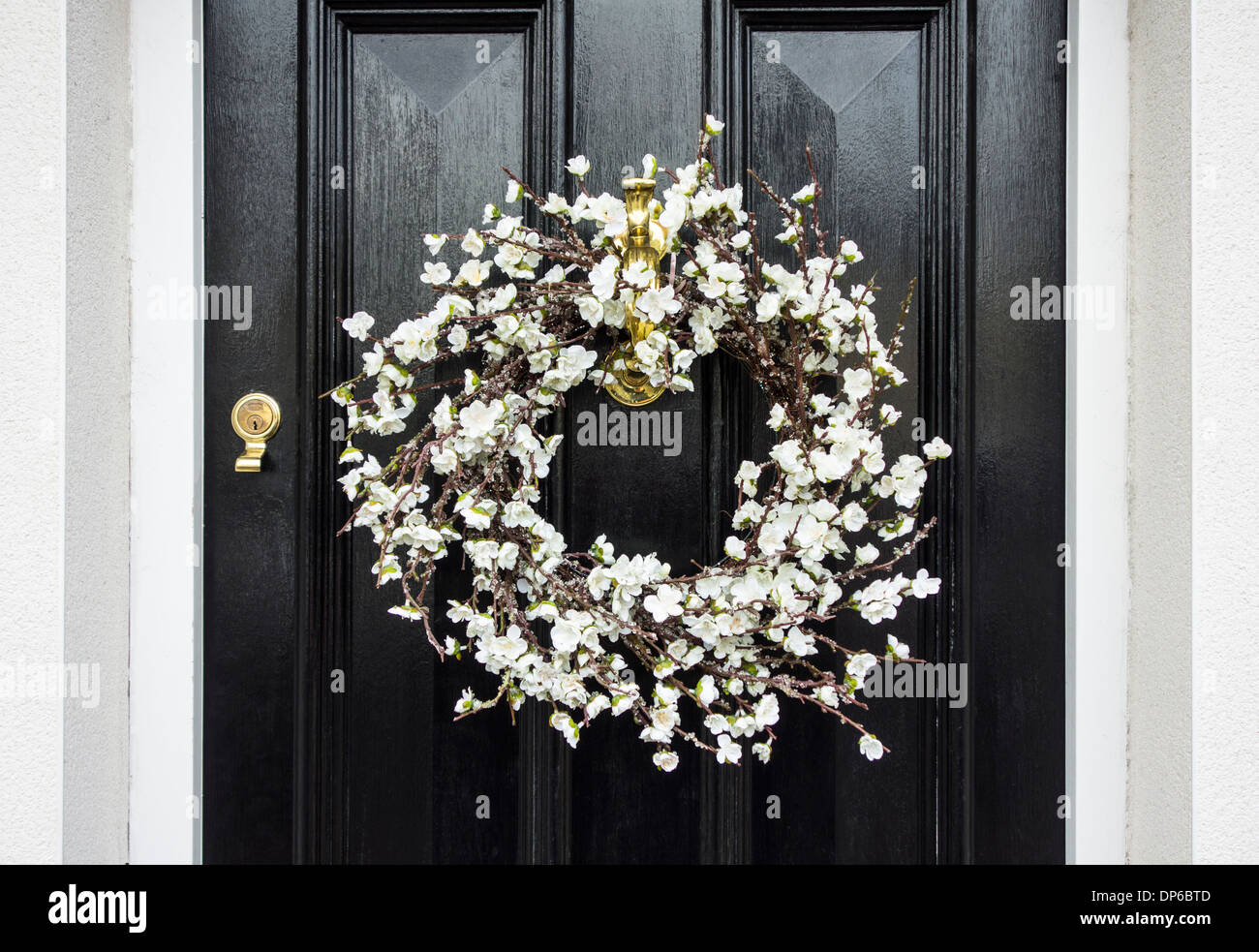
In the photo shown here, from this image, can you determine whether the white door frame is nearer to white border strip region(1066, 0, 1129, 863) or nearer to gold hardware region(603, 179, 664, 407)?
white border strip region(1066, 0, 1129, 863)

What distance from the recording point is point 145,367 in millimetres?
1128

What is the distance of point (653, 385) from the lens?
3.47 ft

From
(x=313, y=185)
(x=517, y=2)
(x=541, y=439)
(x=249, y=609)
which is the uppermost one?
(x=517, y=2)

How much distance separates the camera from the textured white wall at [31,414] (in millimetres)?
978

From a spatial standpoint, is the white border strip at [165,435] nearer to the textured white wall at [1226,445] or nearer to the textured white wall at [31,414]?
the textured white wall at [31,414]

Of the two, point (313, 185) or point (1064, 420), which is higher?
point (313, 185)

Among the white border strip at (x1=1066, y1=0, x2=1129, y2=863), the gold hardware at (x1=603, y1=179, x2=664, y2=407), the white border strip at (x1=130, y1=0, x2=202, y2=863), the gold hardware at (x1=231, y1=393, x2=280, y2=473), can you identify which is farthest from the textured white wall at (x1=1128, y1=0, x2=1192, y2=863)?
the white border strip at (x1=130, y1=0, x2=202, y2=863)

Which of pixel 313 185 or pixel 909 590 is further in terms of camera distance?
pixel 313 185

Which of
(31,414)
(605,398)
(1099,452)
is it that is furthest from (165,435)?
(1099,452)

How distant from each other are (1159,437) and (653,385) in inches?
29.5

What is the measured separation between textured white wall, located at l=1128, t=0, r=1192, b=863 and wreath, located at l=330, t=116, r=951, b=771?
14.0 inches
